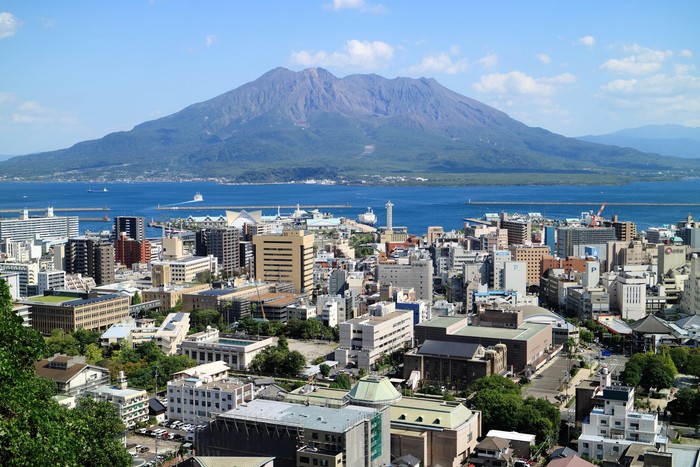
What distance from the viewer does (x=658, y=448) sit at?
8.56 meters

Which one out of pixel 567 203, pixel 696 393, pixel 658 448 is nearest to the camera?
pixel 658 448

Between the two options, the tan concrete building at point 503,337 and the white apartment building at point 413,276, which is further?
the white apartment building at point 413,276

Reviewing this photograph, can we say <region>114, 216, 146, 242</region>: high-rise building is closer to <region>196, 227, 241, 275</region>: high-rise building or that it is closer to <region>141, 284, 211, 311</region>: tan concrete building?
<region>196, 227, 241, 275</region>: high-rise building

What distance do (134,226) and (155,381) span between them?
1812cm

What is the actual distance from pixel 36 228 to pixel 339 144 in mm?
68813

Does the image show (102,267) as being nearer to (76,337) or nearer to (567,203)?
(76,337)

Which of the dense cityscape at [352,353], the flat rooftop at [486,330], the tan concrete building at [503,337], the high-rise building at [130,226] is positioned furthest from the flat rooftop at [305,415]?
the high-rise building at [130,226]

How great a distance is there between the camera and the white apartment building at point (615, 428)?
29.9 ft

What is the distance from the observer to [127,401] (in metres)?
10.4

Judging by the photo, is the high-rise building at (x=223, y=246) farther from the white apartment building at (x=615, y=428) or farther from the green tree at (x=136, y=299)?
the white apartment building at (x=615, y=428)

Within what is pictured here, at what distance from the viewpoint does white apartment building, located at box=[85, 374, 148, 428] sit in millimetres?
10352

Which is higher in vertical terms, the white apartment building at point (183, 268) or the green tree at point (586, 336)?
the white apartment building at point (183, 268)

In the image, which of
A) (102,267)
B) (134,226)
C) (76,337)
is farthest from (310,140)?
(76,337)

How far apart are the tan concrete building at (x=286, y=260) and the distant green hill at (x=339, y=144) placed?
53.7m
